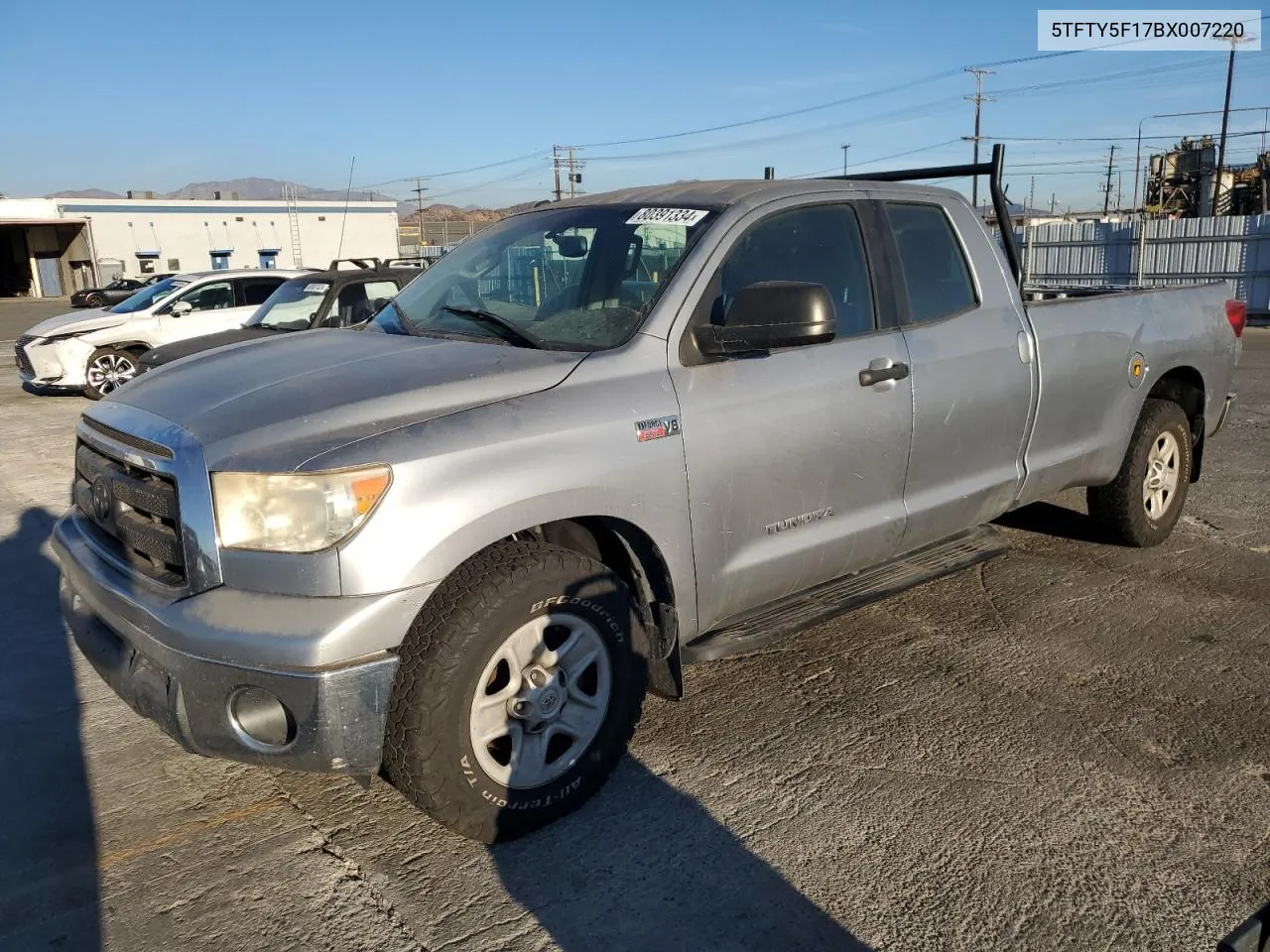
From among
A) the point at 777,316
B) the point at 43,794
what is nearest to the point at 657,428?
the point at 777,316

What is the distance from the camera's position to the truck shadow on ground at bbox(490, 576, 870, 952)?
2.63 m

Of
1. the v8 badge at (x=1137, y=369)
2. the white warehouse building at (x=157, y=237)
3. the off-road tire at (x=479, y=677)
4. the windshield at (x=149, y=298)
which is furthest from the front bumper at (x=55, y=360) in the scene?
the white warehouse building at (x=157, y=237)

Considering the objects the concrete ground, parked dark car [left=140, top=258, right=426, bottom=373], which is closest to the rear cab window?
parked dark car [left=140, top=258, right=426, bottom=373]

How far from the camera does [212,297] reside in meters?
14.2

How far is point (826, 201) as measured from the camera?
4.04m

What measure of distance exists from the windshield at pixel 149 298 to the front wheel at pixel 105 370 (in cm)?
73

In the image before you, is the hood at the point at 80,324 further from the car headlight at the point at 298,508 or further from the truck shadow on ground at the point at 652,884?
the truck shadow on ground at the point at 652,884

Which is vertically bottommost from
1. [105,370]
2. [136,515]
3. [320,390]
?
[105,370]

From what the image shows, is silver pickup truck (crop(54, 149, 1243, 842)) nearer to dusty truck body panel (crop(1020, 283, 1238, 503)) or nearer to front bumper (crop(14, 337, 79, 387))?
dusty truck body panel (crop(1020, 283, 1238, 503))

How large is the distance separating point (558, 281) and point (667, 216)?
1.53 feet

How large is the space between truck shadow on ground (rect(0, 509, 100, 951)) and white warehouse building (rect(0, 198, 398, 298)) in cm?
4873

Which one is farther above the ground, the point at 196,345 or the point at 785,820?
the point at 196,345

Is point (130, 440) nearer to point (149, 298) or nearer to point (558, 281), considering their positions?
point (558, 281)

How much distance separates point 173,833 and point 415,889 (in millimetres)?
856
